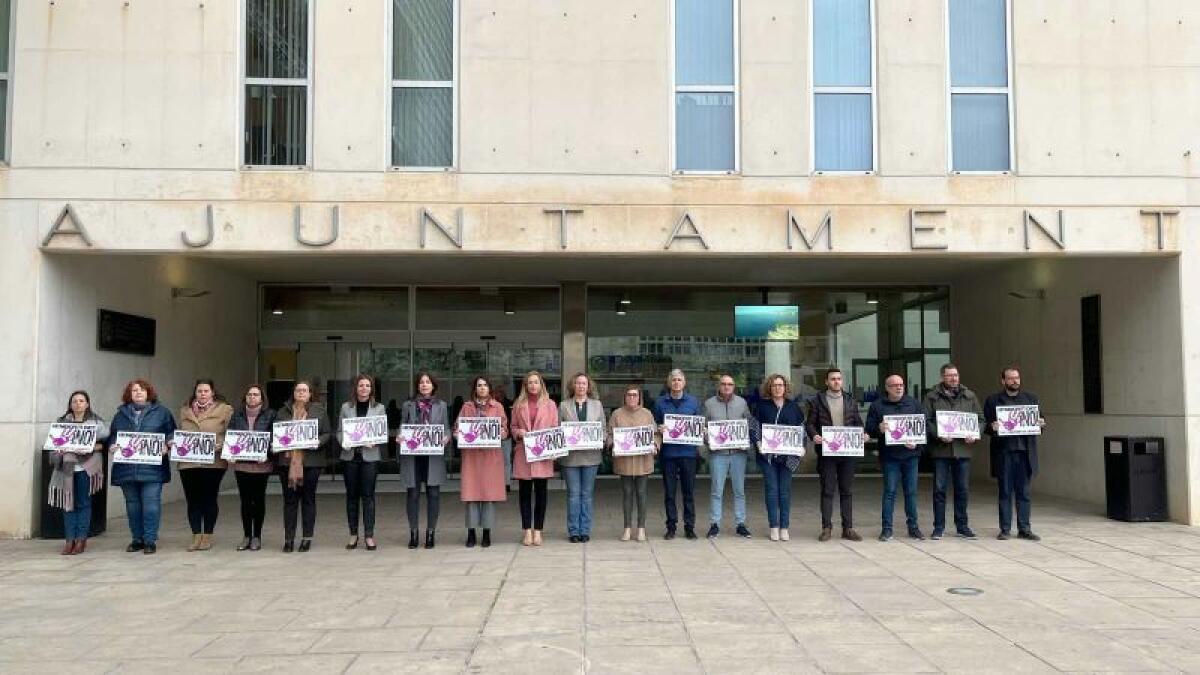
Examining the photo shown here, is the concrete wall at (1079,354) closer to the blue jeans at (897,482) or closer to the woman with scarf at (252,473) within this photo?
the blue jeans at (897,482)

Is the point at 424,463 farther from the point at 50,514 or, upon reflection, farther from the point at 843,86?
the point at 843,86

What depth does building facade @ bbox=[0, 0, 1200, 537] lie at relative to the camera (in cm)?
1122

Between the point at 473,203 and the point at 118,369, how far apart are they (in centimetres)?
531

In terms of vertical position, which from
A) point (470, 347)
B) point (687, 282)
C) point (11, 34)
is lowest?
point (470, 347)

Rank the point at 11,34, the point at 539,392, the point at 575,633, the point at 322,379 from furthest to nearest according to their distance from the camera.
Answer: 1. the point at 322,379
2. the point at 11,34
3. the point at 539,392
4. the point at 575,633

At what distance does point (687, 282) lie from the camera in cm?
1712

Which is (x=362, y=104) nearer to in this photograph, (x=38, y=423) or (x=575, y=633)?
(x=38, y=423)

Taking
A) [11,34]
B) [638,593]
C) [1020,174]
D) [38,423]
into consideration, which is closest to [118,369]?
[38,423]

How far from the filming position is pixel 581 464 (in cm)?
1034

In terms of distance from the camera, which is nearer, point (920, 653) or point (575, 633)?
point (920, 653)

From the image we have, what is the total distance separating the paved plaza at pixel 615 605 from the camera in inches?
238

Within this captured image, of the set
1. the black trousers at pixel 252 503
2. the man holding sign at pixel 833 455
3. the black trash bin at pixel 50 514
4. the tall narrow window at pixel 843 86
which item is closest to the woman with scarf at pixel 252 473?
the black trousers at pixel 252 503

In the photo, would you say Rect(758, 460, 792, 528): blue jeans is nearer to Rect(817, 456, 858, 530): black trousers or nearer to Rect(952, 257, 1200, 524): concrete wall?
Rect(817, 456, 858, 530): black trousers

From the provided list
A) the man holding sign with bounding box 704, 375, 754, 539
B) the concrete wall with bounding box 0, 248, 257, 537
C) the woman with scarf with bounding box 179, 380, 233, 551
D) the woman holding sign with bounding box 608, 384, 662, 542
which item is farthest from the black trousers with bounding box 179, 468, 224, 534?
the man holding sign with bounding box 704, 375, 754, 539
